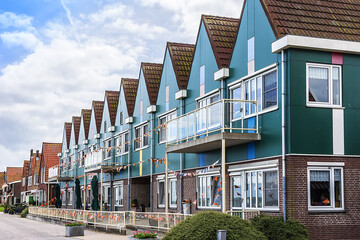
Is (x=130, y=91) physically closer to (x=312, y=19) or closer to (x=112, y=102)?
(x=112, y=102)

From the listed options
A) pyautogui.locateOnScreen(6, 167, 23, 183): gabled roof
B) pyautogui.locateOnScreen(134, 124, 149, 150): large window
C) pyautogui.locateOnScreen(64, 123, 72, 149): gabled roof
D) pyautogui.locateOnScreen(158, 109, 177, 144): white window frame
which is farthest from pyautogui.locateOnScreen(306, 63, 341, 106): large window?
pyautogui.locateOnScreen(6, 167, 23, 183): gabled roof

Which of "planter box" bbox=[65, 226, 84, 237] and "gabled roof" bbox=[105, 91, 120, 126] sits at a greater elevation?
"gabled roof" bbox=[105, 91, 120, 126]

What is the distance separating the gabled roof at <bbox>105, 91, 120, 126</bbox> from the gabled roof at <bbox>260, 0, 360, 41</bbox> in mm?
23093

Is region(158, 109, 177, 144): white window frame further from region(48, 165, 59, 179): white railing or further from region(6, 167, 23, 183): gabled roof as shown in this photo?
region(6, 167, 23, 183): gabled roof

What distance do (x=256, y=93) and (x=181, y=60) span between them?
31.9ft

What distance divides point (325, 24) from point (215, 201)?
8871 mm

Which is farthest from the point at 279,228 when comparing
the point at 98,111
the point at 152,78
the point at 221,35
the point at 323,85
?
the point at 98,111

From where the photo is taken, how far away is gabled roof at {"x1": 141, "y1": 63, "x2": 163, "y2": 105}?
32.0 meters

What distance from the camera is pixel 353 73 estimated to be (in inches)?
730

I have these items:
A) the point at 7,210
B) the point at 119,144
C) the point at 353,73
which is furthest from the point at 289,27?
the point at 7,210

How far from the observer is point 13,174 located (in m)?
105

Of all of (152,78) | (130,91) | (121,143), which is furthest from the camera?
(121,143)

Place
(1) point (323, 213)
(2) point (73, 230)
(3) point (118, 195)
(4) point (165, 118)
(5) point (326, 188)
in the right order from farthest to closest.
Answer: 1. (3) point (118, 195)
2. (4) point (165, 118)
3. (2) point (73, 230)
4. (5) point (326, 188)
5. (1) point (323, 213)

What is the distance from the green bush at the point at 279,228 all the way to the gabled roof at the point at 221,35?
7.82 metres
